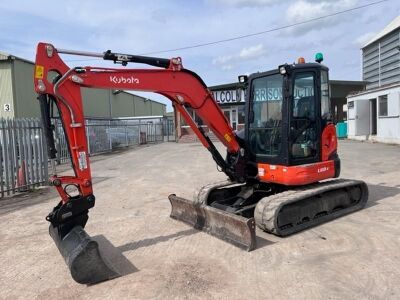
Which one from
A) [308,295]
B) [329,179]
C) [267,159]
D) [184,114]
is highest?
[184,114]

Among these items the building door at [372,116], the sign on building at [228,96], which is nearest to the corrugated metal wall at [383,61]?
the building door at [372,116]

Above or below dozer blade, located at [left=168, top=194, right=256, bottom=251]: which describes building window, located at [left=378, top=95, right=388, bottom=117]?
above

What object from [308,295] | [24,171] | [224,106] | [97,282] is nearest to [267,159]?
[308,295]

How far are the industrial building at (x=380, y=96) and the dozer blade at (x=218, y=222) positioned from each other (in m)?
17.5

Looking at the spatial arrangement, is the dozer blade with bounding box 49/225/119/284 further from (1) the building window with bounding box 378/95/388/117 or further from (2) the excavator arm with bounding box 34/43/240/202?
(1) the building window with bounding box 378/95/388/117

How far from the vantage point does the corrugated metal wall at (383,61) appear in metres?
25.0

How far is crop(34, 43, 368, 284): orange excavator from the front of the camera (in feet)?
17.2

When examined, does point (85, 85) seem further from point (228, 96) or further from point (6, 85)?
point (228, 96)

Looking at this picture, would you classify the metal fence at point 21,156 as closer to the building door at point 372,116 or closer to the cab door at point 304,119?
the cab door at point 304,119

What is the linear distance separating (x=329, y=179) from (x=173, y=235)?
3.43m

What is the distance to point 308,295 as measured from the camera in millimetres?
4371

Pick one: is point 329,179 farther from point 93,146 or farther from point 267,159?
A: point 93,146

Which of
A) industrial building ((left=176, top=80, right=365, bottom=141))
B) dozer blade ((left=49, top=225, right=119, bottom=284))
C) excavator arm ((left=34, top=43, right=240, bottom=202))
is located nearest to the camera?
dozer blade ((left=49, top=225, right=119, bottom=284))

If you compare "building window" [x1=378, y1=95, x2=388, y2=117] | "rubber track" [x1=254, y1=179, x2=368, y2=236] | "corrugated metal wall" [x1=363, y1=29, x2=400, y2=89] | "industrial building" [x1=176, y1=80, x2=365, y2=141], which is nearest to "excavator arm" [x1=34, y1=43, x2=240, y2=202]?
"rubber track" [x1=254, y1=179, x2=368, y2=236]
